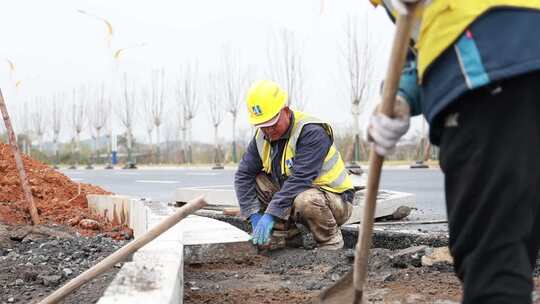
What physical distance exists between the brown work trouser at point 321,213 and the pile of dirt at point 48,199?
5.38 ft

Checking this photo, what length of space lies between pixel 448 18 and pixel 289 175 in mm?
3247

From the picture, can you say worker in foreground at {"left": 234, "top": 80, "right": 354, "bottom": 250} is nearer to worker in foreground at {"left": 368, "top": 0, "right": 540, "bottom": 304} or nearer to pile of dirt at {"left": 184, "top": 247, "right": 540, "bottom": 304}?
pile of dirt at {"left": 184, "top": 247, "right": 540, "bottom": 304}

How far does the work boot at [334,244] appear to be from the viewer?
468 cm

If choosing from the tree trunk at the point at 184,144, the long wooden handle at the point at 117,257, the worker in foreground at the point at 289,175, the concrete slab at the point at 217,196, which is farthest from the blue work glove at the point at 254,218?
the tree trunk at the point at 184,144

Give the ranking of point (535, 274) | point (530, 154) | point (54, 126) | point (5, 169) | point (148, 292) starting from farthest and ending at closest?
point (54, 126)
point (5, 169)
point (535, 274)
point (148, 292)
point (530, 154)

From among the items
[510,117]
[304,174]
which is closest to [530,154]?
[510,117]

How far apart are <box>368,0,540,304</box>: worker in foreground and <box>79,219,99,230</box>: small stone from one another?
434 cm

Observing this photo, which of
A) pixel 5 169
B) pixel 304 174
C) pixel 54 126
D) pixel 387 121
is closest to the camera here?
pixel 387 121

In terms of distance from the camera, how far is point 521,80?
159 cm

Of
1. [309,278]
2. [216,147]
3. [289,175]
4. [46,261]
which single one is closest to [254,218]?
[289,175]

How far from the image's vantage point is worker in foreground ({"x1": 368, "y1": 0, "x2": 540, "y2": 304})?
1.56 metres

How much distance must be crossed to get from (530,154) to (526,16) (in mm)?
357

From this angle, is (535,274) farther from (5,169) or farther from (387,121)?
(5,169)

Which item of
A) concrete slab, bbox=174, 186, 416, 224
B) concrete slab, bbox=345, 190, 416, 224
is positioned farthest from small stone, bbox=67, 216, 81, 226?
concrete slab, bbox=345, 190, 416, 224
